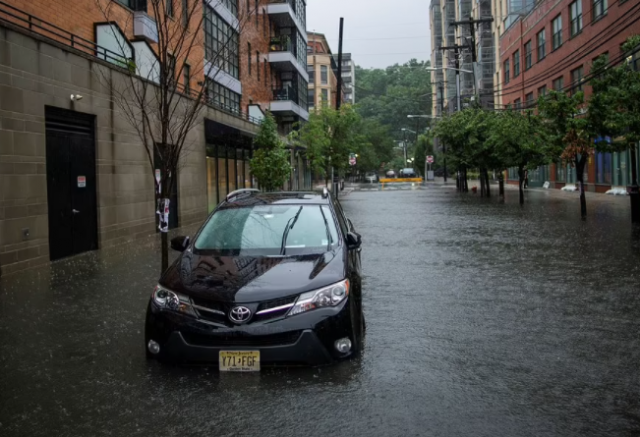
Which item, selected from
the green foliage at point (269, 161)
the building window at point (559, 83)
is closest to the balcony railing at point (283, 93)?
the green foliage at point (269, 161)

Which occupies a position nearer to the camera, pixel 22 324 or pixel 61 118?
pixel 22 324

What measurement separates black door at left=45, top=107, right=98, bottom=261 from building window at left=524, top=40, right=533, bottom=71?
40931 millimetres

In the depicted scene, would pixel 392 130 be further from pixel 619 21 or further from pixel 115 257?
pixel 115 257

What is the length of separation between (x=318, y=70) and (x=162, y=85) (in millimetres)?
82224

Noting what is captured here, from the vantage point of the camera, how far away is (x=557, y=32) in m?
41.6

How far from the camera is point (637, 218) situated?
60.2 ft

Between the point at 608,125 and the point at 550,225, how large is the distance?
3.28 metres

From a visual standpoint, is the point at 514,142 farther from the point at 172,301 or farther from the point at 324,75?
the point at 324,75

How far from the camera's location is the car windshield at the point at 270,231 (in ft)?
21.1

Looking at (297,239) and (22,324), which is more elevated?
(297,239)

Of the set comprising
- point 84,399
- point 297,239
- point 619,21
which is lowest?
point 84,399

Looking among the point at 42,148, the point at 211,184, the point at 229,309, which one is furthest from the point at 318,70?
the point at 229,309

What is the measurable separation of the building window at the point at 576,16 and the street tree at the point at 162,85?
21676mm

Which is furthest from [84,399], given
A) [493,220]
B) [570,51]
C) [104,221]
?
[570,51]
